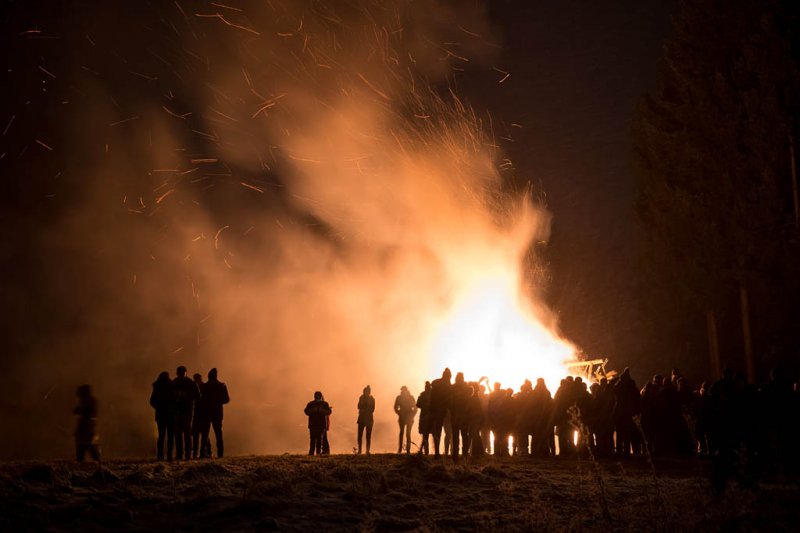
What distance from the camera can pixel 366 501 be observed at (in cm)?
895

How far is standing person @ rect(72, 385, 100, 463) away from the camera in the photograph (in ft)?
40.8

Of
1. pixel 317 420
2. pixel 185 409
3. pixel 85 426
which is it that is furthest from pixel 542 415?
pixel 85 426

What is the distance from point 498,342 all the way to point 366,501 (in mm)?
21053

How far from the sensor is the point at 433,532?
746 cm

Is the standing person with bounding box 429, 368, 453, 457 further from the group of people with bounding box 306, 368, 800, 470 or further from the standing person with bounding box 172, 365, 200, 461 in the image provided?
the standing person with bounding box 172, 365, 200, 461

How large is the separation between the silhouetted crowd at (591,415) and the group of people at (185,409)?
4059 millimetres

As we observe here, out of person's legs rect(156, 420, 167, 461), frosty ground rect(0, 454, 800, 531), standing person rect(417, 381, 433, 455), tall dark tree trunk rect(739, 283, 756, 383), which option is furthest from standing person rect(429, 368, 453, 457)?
tall dark tree trunk rect(739, 283, 756, 383)

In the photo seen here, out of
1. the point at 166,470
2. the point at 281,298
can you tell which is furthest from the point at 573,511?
the point at 281,298

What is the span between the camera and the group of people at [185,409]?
1275 centimetres

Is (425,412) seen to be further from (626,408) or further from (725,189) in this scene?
(725,189)

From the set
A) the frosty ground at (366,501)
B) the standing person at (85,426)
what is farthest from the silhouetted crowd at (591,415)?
the standing person at (85,426)

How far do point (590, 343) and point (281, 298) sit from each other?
785 inches

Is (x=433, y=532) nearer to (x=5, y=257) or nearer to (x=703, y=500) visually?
(x=703, y=500)

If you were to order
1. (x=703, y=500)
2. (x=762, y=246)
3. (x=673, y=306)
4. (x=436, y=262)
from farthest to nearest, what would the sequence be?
(x=436, y=262) → (x=673, y=306) → (x=762, y=246) → (x=703, y=500)
